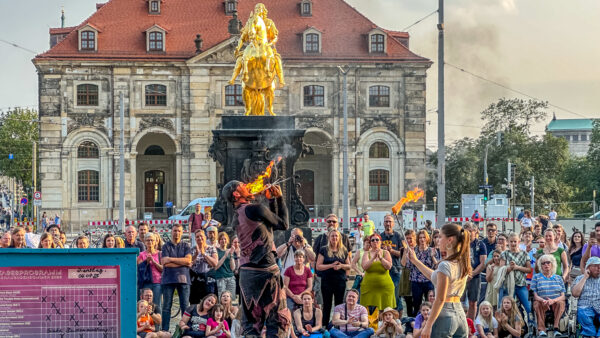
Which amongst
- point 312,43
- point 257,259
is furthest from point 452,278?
point 312,43

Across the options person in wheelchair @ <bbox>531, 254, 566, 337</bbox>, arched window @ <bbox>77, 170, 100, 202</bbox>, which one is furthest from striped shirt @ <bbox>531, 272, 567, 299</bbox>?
arched window @ <bbox>77, 170, 100, 202</bbox>

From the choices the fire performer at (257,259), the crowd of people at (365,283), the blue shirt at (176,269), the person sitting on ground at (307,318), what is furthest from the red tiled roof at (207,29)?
the fire performer at (257,259)

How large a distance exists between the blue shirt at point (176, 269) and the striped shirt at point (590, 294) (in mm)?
5794

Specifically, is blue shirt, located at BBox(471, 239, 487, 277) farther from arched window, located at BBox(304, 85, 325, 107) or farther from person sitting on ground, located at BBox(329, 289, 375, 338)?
arched window, located at BBox(304, 85, 325, 107)

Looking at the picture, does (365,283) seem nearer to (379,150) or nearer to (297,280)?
(297,280)

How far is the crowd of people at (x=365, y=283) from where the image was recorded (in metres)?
12.5

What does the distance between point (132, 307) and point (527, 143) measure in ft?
196

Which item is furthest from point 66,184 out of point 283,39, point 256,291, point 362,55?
point 256,291

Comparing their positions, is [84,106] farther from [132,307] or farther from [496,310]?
[132,307]

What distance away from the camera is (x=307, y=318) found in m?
13.0

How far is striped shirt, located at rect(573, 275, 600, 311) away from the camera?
12.5 m

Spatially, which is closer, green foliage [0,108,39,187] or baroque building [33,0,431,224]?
baroque building [33,0,431,224]

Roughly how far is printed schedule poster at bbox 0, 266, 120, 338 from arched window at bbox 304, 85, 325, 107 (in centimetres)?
4396

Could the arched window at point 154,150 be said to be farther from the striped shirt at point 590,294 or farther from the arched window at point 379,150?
the striped shirt at point 590,294
